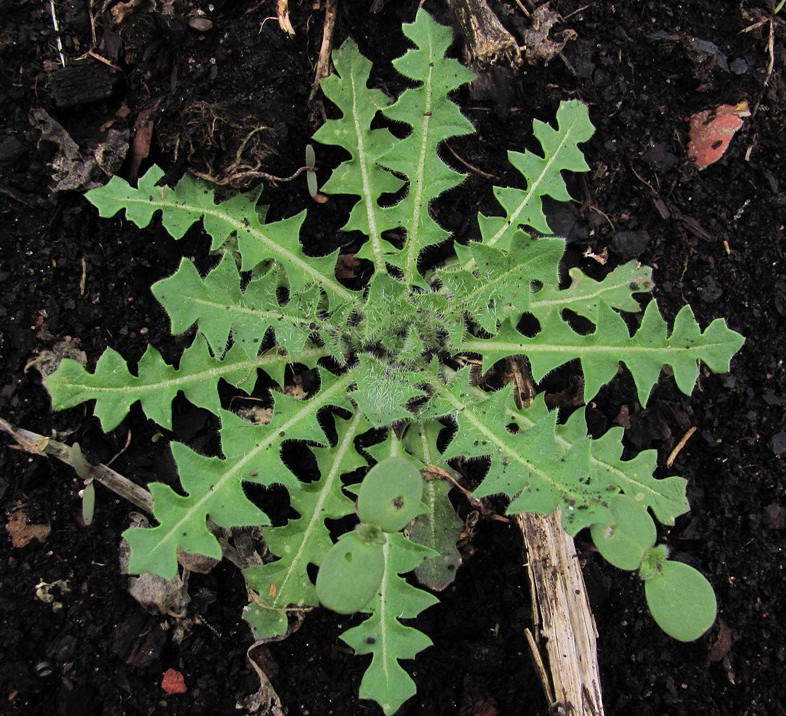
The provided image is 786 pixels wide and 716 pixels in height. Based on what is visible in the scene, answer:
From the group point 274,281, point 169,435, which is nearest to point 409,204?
point 274,281

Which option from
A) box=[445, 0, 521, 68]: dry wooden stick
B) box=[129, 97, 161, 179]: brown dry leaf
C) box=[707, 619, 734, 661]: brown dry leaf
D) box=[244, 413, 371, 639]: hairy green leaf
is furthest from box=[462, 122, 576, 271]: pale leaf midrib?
box=[707, 619, 734, 661]: brown dry leaf

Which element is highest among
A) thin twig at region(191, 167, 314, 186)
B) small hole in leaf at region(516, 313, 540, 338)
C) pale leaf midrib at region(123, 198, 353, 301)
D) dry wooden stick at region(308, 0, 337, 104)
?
dry wooden stick at region(308, 0, 337, 104)

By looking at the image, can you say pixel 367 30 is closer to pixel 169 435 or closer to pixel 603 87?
pixel 603 87

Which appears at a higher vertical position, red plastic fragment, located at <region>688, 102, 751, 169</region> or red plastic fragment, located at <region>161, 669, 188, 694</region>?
red plastic fragment, located at <region>688, 102, 751, 169</region>

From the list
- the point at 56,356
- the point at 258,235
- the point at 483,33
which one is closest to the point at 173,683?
the point at 56,356

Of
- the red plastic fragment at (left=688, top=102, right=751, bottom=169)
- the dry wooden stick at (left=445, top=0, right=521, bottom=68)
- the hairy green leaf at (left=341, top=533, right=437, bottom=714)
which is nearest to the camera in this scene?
the hairy green leaf at (left=341, top=533, right=437, bottom=714)

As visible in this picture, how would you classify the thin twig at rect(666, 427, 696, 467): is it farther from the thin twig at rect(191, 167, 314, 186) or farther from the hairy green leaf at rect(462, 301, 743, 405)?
the thin twig at rect(191, 167, 314, 186)

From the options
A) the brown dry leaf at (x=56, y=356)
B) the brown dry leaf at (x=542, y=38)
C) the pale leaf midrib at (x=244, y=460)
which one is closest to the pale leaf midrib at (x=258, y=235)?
the pale leaf midrib at (x=244, y=460)

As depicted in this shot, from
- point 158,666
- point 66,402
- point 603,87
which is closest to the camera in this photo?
point 66,402
